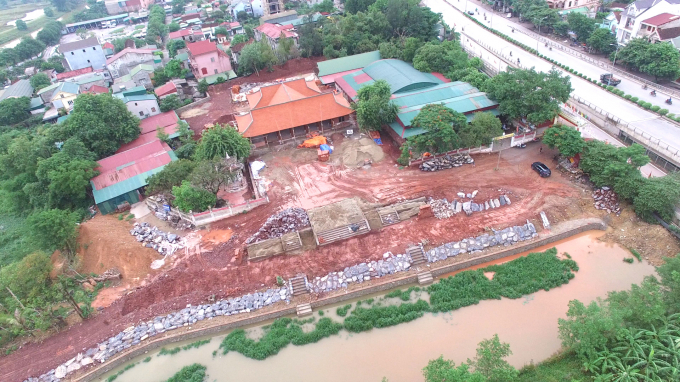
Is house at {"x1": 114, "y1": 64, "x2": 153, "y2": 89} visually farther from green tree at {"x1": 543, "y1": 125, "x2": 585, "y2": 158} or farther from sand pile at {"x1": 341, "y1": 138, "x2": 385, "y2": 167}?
green tree at {"x1": 543, "y1": 125, "x2": 585, "y2": 158}

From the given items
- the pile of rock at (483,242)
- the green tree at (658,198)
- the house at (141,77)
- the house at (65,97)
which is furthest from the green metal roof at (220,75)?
the green tree at (658,198)

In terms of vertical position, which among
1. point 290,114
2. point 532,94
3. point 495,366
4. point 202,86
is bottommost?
point 495,366

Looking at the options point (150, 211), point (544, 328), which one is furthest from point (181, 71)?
point (544, 328)

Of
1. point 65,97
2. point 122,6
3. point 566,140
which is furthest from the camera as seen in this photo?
point 122,6

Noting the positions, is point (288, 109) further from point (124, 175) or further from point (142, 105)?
point (142, 105)

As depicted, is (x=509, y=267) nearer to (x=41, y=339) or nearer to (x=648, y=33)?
(x=41, y=339)

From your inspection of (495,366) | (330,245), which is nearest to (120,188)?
(330,245)
